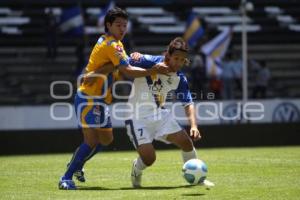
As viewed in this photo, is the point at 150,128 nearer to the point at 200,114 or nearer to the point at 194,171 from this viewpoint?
the point at 194,171

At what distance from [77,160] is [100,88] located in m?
1.03

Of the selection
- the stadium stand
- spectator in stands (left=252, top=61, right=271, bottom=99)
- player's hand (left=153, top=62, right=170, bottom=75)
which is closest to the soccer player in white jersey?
player's hand (left=153, top=62, right=170, bottom=75)

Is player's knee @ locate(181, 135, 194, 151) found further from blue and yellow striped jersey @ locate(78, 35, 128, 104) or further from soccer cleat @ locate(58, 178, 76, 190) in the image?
soccer cleat @ locate(58, 178, 76, 190)

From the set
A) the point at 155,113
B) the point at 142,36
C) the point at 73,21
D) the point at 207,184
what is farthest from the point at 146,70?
the point at 142,36

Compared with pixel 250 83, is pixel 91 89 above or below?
above

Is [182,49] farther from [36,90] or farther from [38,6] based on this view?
[38,6]

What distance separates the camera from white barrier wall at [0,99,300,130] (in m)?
21.5

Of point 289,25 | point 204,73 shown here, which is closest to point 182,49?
point 204,73

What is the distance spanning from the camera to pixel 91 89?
421 inches

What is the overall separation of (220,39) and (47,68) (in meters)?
6.10

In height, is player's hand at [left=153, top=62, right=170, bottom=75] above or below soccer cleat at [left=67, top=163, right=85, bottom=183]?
above

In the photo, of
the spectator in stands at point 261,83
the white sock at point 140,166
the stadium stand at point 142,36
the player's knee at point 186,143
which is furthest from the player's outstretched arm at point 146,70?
the spectator in stands at point 261,83

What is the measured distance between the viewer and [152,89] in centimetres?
1084

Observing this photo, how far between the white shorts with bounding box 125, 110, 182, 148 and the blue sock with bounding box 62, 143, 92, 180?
0.64 meters
